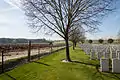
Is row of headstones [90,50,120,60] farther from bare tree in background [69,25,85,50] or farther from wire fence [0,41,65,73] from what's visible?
wire fence [0,41,65,73]

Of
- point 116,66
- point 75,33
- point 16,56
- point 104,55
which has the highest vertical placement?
point 75,33

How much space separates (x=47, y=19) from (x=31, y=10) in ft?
5.99

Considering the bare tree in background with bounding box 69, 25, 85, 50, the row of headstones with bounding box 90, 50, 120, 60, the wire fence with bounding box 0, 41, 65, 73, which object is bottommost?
the wire fence with bounding box 0, 41, 65, 73

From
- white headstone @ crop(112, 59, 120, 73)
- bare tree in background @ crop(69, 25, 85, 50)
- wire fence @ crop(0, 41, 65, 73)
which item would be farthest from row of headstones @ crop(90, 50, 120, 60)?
wire fence @ crop(0, 41, 65, 73)

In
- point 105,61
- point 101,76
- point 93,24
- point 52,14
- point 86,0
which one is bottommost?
point 101,76

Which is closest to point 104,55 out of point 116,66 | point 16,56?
point 116,66

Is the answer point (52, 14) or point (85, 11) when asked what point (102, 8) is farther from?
point (52, 14)

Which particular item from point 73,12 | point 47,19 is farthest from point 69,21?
point 47,19

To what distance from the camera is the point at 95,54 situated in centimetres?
1738

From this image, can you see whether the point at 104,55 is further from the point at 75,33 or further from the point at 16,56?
the point at 16,56

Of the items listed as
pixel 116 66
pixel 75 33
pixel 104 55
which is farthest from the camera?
pixel 75 33

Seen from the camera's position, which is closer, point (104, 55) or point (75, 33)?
point (104, 55)

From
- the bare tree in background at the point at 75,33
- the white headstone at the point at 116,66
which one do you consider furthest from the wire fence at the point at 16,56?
the white headstone at the point at 116,66

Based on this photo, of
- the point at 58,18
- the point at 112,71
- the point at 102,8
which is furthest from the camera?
the point at 58,18
